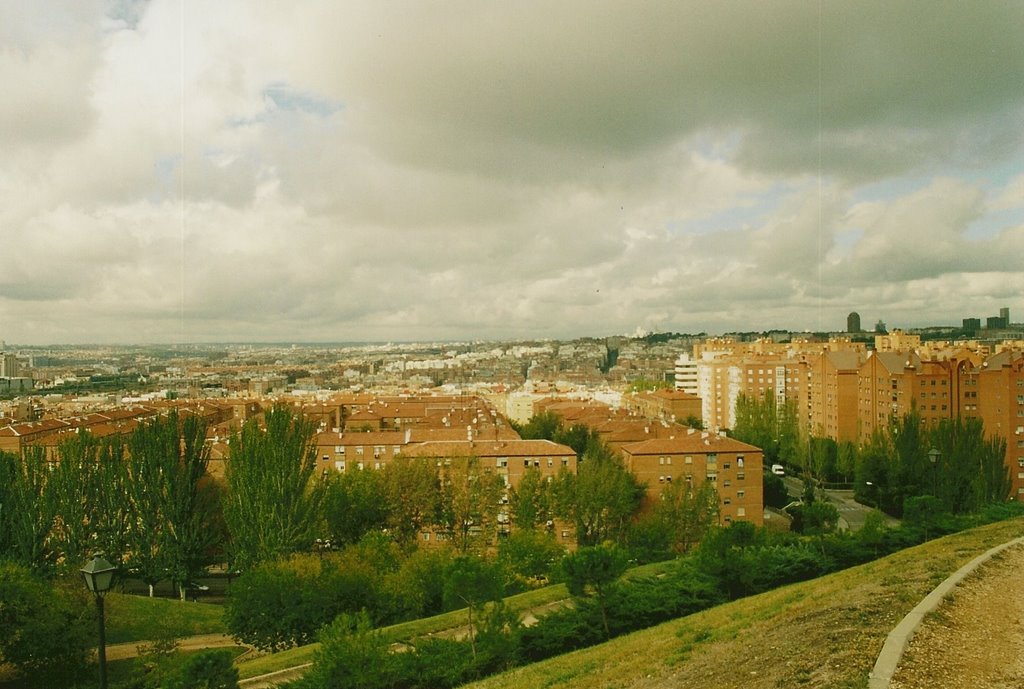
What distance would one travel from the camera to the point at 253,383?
113625 millimetres

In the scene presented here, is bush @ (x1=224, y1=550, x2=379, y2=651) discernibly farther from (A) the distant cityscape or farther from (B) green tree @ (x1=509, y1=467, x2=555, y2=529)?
(A) the distant cityscape

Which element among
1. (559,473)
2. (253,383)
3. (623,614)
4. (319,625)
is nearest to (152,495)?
(319,625)

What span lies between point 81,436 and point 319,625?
687 inches

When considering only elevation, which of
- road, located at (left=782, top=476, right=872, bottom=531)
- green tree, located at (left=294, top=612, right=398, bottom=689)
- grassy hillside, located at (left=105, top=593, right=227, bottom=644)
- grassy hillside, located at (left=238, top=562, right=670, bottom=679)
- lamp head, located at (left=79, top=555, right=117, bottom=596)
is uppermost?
lamp head, located at (left=79, top=555, right=117, bottom=596)

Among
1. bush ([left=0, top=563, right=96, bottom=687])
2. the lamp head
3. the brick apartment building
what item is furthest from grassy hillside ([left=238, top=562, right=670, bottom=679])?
the brick apartment building

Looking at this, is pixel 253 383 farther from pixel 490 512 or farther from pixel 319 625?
pixel 319 625

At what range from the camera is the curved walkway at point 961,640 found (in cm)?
754

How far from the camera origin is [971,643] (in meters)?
8.76

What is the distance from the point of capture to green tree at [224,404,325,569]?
28.4 meters

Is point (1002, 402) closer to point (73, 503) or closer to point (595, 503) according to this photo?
point (595, 503)

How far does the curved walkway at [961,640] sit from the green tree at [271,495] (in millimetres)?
23471

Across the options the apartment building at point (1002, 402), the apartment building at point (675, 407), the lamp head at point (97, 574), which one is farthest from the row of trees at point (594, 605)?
the apartment building at point (675, 407)

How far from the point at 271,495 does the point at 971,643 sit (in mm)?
25270

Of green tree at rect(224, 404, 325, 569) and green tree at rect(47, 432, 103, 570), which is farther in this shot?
green tree at rect(47, 432, 103, 570)
